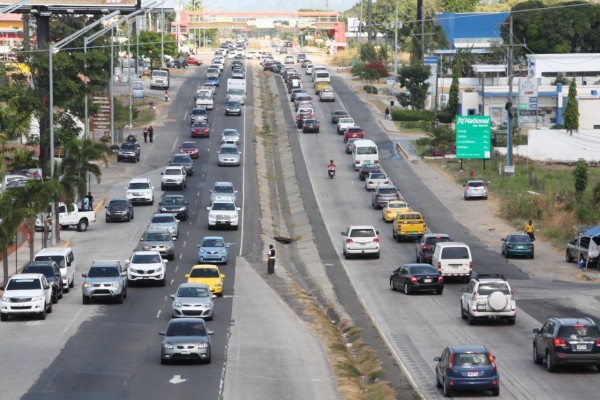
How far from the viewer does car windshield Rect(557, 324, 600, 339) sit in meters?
34.8

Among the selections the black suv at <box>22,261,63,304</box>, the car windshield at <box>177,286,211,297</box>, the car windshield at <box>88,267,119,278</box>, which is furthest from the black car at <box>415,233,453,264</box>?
the black suv at <box>22,261,63,304</box>

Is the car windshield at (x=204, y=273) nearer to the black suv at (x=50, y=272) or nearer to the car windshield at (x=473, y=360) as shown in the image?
the black suv at (x=50, y=272)

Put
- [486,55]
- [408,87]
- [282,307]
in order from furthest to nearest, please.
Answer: [486,55], [408,87], [282,307]

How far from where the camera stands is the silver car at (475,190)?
84062 millimetres

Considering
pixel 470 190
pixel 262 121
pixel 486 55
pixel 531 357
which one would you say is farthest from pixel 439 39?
pixel 531 357

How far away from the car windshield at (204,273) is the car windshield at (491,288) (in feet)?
41.0

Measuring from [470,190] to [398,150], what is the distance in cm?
2556

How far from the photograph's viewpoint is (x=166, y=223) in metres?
69.2

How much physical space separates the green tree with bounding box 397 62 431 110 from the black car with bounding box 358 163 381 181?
4558 cm

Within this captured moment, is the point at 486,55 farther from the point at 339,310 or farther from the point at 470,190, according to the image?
the point at 339,310

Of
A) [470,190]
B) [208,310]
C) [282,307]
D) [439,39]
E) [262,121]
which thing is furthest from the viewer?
[439,39]

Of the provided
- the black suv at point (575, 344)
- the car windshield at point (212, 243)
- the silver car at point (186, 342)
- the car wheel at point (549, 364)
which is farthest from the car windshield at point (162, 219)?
the black suv at point (575, 344)

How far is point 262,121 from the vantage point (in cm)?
12812

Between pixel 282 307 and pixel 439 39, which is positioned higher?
pixel 439 39
